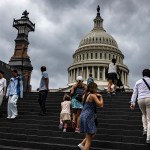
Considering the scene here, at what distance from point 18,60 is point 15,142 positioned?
26.2m

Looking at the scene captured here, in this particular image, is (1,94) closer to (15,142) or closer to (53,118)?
(53,118)

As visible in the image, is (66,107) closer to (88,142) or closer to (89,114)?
(89,114)

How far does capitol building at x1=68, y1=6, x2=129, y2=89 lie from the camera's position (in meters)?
71.9

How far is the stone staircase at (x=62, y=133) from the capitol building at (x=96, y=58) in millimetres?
56792

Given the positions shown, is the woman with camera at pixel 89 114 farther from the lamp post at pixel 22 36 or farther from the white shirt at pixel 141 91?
the lamp post at pixel 22 36

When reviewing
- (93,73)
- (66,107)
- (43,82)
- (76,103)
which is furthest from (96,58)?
(76,103)

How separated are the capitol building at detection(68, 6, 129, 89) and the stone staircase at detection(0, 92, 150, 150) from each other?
56792 millimetres

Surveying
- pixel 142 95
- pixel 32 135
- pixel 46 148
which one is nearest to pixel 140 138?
pixel 142 95

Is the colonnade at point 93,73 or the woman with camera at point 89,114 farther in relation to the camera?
the colonnade at point 93,73

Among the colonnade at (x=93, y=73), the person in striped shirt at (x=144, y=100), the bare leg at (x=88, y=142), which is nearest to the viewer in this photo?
the bare leg at (x=88, y=142)

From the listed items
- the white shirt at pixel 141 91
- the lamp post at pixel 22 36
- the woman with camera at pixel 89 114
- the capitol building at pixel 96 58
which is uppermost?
the capitol building at pixel 96 58

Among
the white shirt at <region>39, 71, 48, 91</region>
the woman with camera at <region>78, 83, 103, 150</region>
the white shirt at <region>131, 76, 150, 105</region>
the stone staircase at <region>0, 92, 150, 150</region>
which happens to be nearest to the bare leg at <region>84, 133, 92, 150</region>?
the woman with camera at <region>78, 83, 103, 150</region>

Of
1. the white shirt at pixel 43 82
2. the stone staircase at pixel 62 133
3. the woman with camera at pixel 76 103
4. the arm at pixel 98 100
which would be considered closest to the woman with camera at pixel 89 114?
the arm at pixel 98 100

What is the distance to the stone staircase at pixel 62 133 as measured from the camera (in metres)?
6.92
